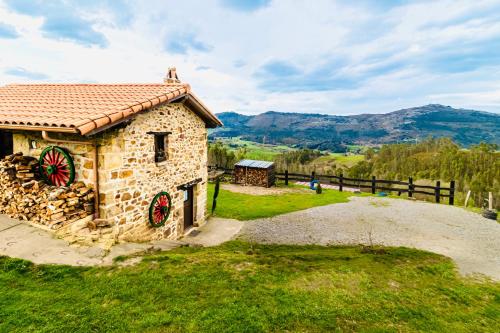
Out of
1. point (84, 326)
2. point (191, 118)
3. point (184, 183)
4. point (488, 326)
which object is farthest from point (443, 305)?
point (191, 118)

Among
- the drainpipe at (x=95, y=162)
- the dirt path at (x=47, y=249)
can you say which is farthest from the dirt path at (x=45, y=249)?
the drainpipe at (x=95, y=162)

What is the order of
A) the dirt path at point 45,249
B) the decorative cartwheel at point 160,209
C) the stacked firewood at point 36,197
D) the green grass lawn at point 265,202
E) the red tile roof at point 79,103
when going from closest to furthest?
the dirt path at point 45,249
the red tile roof at point 79,103
the stacked firewood at point 36,197
the decorative cartwheel at point 160,209
the green grass lawn at point 265,202

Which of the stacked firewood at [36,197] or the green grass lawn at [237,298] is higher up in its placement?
the stacked firewood at [36,197]

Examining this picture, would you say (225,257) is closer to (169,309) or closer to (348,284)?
(169,309)

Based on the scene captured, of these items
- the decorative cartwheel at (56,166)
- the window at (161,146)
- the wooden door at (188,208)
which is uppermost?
→ the window at (161,146)

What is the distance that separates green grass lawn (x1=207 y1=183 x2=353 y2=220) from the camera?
1470 cm

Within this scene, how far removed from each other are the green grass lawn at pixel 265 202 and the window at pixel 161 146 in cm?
599

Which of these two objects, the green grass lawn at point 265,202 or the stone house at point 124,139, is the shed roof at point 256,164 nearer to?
the green grass lawn at point 265,202

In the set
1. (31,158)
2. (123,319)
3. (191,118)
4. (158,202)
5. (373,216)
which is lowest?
(373,216)

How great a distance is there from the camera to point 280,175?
80.9 ft

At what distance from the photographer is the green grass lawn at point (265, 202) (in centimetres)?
1470

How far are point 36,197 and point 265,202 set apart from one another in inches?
490

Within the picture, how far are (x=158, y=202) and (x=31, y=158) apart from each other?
3919mm

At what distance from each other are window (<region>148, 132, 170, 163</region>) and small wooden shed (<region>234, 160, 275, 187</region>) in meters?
13.6
